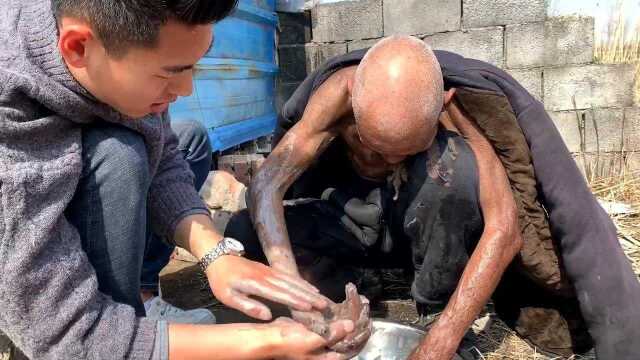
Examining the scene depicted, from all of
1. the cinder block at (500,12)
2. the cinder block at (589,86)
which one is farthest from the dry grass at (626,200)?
the cinder block at (500,12)

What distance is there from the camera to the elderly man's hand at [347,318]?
4.20 feet

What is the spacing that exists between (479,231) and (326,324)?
2.94ft

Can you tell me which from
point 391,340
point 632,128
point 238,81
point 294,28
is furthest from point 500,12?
point 391,340

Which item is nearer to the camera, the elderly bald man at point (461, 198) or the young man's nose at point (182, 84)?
the young man's nose at point (182, 84)

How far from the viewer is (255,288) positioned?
1333 mm

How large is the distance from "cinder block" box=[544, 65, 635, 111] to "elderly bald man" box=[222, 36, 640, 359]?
1.92 metres

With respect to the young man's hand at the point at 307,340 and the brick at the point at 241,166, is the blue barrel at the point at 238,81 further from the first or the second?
the young man's hand at the point at 307,340

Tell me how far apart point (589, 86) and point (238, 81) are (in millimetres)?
2502

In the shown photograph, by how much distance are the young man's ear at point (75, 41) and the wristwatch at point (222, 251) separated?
0.59 meters

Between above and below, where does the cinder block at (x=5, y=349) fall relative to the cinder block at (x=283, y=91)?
below

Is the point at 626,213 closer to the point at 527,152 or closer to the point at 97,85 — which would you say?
the point at 527,152

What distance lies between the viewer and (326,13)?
14.2ft

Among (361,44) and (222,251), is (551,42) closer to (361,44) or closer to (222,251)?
(361,44)

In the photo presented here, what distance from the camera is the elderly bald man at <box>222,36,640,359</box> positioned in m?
1.76
